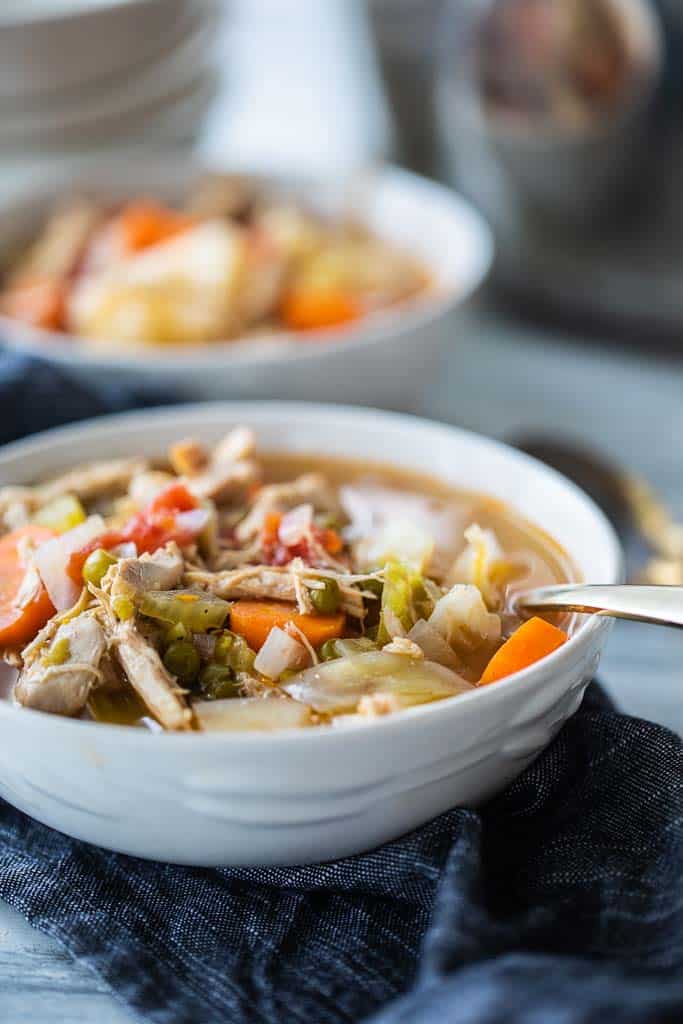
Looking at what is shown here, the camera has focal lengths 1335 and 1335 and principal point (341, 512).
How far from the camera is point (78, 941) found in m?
1.76

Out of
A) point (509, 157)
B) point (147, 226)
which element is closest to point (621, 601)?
point (147, 226)

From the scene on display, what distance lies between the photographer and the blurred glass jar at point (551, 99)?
3852mm

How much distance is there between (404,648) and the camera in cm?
182

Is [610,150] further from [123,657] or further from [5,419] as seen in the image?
[123,657]

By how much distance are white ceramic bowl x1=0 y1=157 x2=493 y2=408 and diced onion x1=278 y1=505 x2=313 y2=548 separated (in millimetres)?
817

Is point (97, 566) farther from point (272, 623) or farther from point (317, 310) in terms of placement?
point (317, 310)

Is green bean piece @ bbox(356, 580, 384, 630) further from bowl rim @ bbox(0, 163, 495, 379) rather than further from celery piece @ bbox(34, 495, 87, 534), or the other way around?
bowl rim @ bbox(0, 163, 495, 379)

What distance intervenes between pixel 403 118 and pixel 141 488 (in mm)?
2808

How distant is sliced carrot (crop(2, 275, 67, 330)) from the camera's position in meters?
3.32

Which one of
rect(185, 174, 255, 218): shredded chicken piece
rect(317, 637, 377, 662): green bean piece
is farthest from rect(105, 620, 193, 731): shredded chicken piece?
rect(185, 174, 255, 218): shredded chicken piece

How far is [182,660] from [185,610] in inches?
3.0

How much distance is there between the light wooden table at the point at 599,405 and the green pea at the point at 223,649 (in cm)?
82

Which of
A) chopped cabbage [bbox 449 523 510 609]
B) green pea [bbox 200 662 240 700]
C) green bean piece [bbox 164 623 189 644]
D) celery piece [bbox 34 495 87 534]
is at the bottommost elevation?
chopped cabbage [bbox 449 523 510 609]

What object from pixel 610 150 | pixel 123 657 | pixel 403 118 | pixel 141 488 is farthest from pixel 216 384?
pixel 403 118
